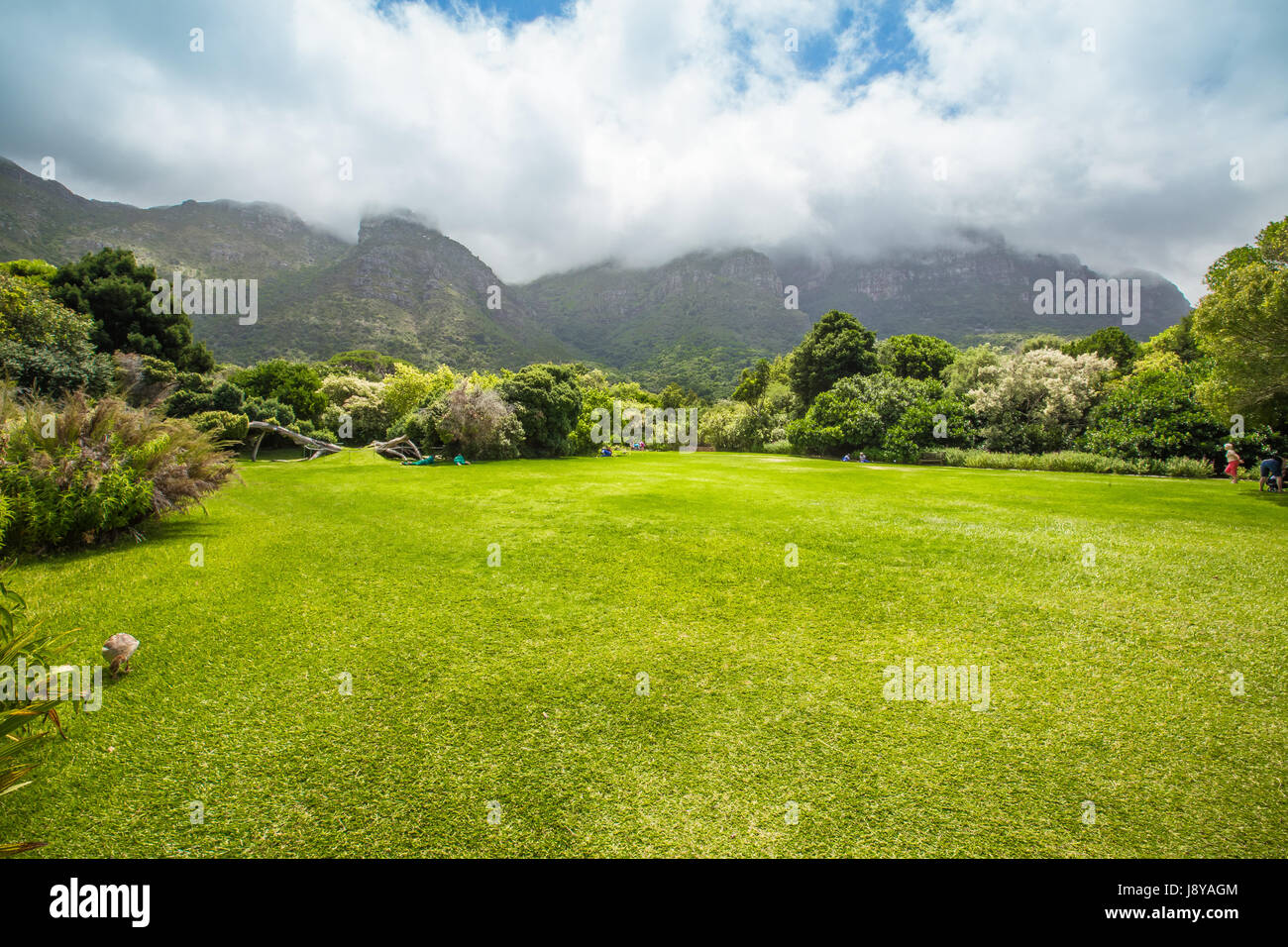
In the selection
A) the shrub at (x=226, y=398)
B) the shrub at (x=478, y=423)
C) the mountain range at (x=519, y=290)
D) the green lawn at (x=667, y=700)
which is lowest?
the green lawn at (x=667, y=700)

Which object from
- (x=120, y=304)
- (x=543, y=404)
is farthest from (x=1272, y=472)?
(x=120, y=304)

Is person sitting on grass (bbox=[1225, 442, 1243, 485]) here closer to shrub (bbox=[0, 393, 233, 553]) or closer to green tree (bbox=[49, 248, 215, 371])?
shrub (bbox=[0, 393, 233, 553])

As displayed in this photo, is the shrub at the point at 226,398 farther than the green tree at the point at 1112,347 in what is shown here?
No

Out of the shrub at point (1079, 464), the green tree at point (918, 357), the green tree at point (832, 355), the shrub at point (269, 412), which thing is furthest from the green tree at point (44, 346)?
the green tree at point (918, 357)

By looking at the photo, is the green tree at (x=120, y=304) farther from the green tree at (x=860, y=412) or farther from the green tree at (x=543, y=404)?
the green tree at (x=860, y=412)

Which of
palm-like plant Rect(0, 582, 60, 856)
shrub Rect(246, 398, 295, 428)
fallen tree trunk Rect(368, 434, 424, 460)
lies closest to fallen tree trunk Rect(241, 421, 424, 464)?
fallen tree trunk Rect(368, 434, 424, 460)

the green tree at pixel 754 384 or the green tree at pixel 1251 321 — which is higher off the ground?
the green tree at pixel 754 384

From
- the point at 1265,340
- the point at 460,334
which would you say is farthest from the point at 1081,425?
the point at 460,334
